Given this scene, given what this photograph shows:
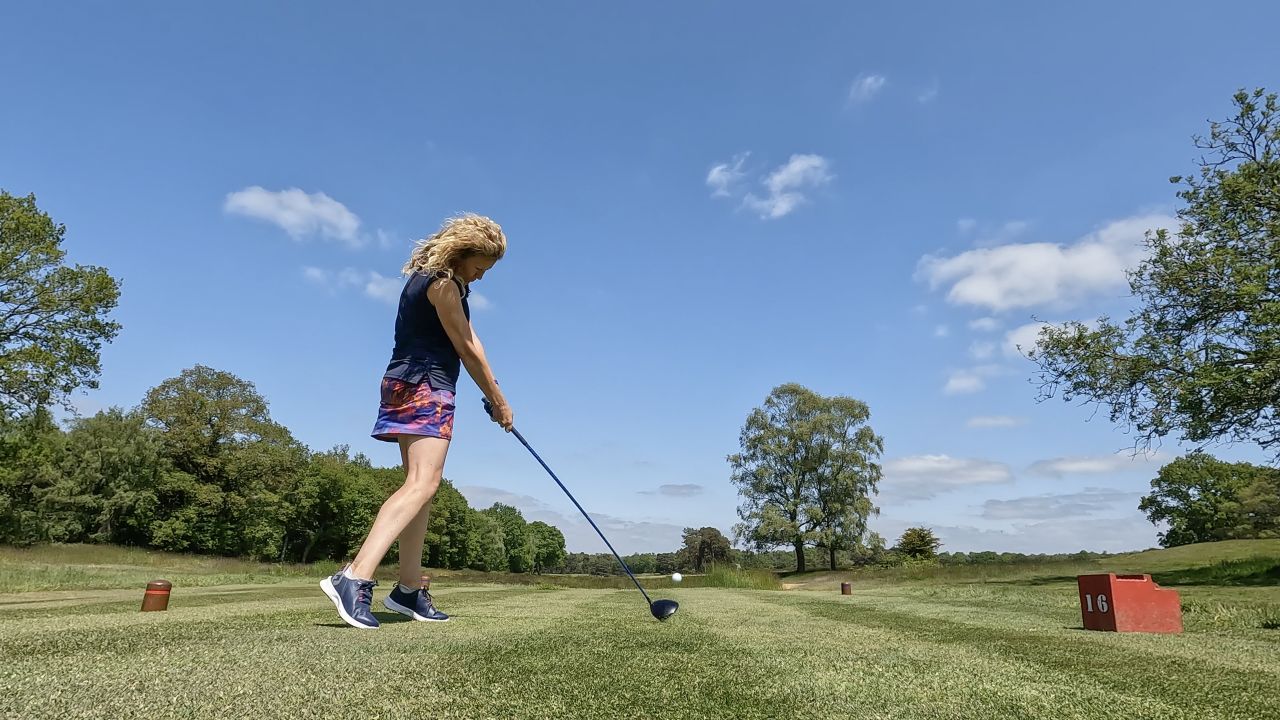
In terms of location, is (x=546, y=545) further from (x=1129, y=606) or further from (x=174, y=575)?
(x=1129, y=606)

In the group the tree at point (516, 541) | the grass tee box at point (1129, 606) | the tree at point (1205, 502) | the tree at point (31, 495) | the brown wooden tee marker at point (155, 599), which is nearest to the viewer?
the grass tee box at point (1129, 606)

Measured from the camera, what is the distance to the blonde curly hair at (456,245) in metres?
4.29

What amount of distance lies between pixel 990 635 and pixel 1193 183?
71.1 feet

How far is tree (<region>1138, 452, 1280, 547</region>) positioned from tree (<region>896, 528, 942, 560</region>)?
90.2 feet

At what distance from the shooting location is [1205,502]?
66.9 meters

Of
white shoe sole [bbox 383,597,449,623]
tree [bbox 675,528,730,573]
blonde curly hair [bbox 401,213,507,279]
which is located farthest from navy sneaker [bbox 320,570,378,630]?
tree [bbox 675,528,730,573]

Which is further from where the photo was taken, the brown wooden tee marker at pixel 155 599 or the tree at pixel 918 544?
the tree at pixel 918 544

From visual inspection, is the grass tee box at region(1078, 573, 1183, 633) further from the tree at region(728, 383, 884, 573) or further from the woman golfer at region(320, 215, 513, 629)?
the tree at region(728, 383, 884, 573)

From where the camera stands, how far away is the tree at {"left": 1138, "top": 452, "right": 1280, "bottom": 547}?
59750 mm

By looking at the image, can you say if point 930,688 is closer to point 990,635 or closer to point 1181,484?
point 990,635

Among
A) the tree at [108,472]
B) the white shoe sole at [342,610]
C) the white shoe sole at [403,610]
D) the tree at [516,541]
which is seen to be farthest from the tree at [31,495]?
the tree at [516,541]

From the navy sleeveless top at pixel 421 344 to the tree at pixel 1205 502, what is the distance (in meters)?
76.0

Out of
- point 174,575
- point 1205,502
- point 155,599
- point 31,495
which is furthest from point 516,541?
point 155,599

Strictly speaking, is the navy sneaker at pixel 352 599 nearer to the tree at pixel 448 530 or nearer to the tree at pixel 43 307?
the tree at pixel 43 307
